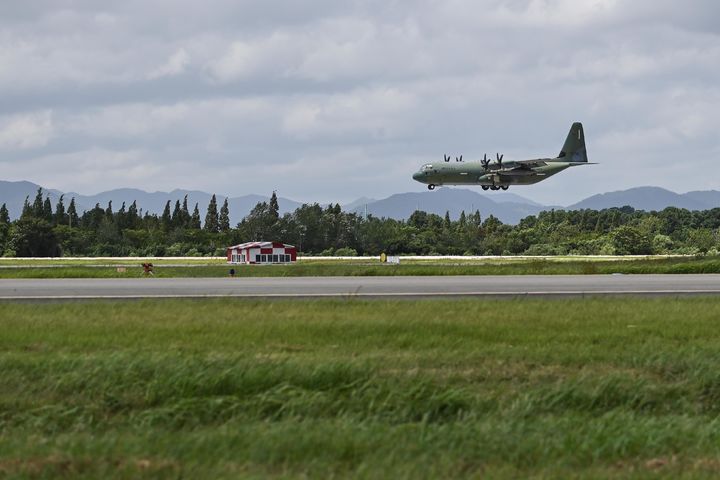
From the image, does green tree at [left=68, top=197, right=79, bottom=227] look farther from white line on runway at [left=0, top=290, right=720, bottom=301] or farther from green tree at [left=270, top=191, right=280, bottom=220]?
white line on runway at [left=0, top=290, right=720, bottom=301]

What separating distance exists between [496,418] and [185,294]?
16.3m

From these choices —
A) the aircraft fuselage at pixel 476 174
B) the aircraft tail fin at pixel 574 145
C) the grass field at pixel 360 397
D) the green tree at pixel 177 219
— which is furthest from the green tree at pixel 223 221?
the grass field at pixel 360 397

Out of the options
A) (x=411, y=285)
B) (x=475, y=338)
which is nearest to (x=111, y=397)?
(x=475, y=338)

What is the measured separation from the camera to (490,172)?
8062 cm

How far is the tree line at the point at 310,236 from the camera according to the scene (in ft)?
426

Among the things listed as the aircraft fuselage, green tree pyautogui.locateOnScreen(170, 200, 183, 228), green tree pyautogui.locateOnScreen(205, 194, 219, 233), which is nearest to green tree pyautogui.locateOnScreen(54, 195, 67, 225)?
green tree pyautogui.locateOnScreen(170, 200, 183, 228)

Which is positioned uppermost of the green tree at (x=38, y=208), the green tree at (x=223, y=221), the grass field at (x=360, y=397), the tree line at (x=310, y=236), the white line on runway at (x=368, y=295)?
the green tree at (x=38, y=208)

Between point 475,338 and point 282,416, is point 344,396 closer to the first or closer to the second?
point 282,416

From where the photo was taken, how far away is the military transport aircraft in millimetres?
78688

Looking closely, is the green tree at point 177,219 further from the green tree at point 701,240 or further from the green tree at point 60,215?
the green tree at point 701,240

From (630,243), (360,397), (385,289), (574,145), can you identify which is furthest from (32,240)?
(360,397)

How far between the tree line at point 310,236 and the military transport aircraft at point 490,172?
3836 cm

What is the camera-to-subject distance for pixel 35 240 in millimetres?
130250

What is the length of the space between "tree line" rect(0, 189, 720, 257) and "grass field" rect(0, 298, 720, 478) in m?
107
